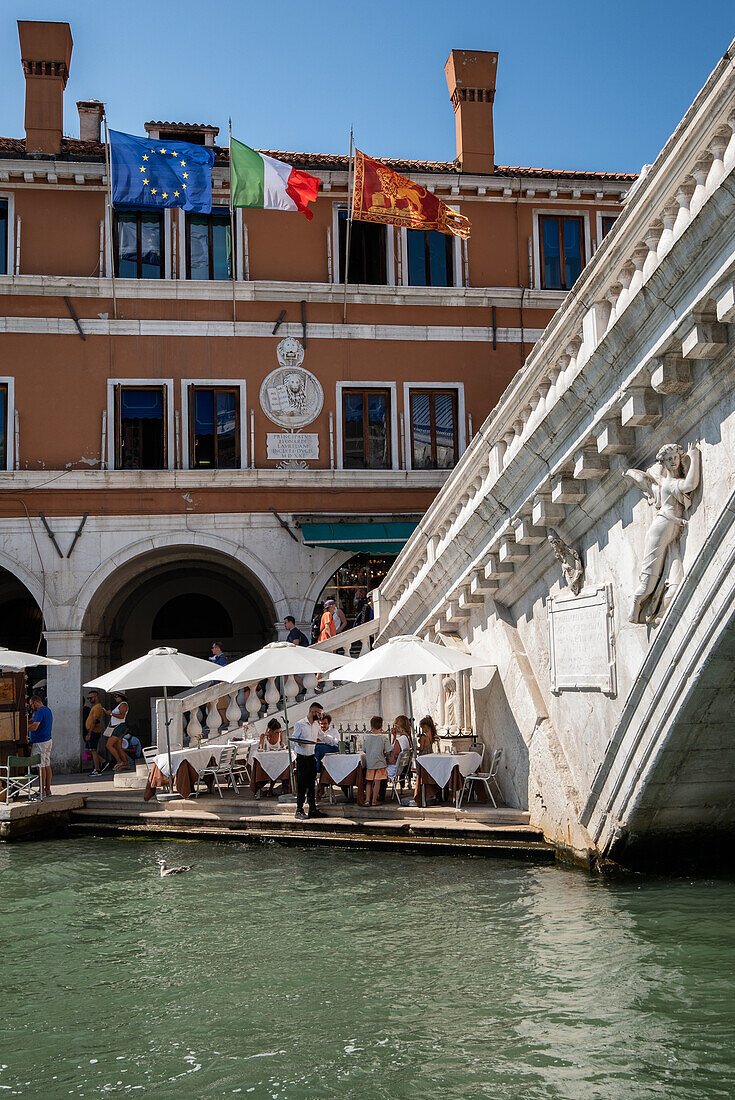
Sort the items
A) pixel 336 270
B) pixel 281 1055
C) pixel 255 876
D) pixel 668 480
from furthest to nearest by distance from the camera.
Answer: pixel 336 270, pixel 255 876, pixel 668 480, pixel 281 1055

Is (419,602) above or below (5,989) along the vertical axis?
above

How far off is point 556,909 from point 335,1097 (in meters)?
3.64

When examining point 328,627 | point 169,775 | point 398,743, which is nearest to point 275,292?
point 328,627

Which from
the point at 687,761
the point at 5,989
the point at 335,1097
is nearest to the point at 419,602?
the point at 687,761

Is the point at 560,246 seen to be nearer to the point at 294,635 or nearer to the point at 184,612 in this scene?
the point at 294,635

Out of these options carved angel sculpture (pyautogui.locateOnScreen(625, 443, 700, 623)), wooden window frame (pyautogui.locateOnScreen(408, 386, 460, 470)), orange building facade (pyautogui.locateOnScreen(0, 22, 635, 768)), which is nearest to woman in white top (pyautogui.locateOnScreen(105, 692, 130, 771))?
orange building facade (pyautogui.locateOnScreen(0, 22, 635, 768))

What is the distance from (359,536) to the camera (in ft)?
60.7

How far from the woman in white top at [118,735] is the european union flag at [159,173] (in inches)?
330

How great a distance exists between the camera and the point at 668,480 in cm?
809

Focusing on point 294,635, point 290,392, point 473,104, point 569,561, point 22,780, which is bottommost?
point 22,780

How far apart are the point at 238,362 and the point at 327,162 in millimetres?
4213

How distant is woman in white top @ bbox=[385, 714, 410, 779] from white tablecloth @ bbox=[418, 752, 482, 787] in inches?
24.8

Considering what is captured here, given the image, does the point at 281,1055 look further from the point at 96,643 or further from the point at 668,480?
the point at 96,643

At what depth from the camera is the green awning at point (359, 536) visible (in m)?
18.4
